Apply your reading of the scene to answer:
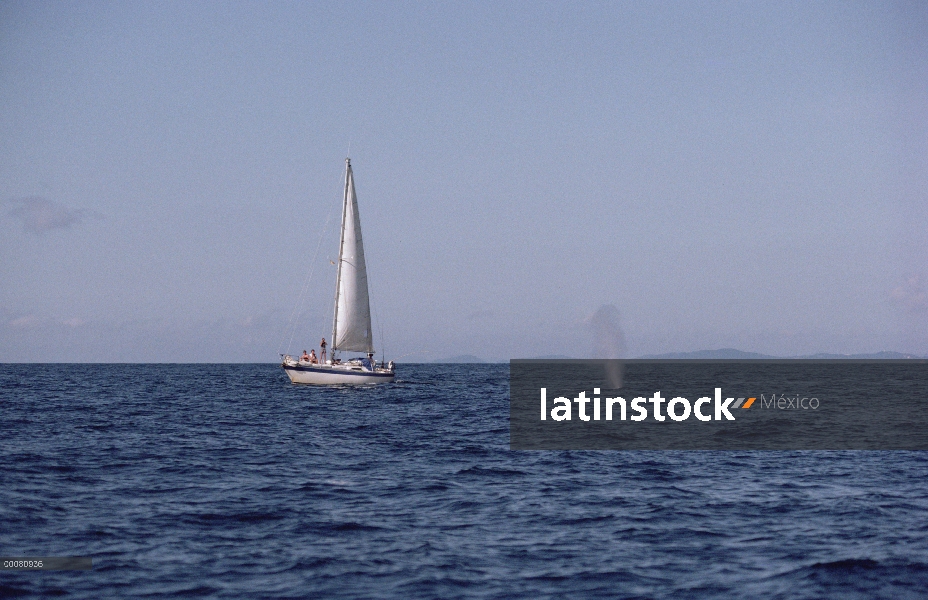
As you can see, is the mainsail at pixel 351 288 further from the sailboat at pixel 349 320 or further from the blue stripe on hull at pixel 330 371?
the blue stripe on hull at pixel 330 371

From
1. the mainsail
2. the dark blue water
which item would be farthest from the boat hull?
the dark blue water

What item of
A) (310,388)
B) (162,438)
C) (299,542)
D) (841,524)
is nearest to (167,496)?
(299,542)

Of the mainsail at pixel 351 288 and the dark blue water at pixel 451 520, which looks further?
the mainsail at pixel 351 288

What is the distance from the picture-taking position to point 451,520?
18906 millimetres

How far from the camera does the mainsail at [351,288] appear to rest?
7356cm

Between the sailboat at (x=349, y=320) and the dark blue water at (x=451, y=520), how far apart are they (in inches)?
1527

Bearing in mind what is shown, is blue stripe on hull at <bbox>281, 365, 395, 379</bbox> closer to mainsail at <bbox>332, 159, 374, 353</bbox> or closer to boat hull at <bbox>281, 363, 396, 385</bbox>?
boat hull at <bbox>281, 363, 396, 385</bbox>

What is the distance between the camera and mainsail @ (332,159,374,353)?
73.6 m

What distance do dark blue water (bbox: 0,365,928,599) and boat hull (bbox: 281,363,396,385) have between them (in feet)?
126

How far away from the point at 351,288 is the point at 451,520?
2207 inches

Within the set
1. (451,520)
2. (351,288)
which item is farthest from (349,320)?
(451,520)

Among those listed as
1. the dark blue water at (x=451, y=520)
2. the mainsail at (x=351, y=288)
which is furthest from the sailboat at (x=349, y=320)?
the dark blue water at (x=451, y=520)

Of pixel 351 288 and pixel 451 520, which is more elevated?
pixel 351 288

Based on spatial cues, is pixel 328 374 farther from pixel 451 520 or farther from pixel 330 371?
pixel 451 520
